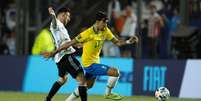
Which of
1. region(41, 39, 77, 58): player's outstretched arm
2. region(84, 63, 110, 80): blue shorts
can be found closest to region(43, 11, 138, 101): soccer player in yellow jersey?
region(84, 63, 110, 80): blue shorts

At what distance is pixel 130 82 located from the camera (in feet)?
68.8

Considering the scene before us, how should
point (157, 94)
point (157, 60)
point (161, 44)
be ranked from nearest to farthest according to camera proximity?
point (157, 94)
point (157, 60)
point (161, 44)

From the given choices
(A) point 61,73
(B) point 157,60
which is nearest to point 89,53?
(A) point 61,73

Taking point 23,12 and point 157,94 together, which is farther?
point 23,12

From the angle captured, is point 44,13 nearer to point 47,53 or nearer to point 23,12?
point 23,12

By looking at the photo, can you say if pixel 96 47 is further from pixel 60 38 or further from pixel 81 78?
pixel 81 78

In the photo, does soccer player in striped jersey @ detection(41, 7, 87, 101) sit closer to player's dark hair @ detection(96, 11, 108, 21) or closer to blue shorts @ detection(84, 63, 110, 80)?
player's dark hair @ detection(96, 11, 108, 21)

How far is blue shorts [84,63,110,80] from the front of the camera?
1641cm

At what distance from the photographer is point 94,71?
16.4 meters

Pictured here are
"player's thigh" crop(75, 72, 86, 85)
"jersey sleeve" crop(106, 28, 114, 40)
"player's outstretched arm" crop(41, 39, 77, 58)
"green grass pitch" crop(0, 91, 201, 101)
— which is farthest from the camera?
"green grass pitch" crop(0, 91, 201, 101)

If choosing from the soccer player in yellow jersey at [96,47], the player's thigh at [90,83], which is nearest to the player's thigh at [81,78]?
the soccer player in yellow jersey at [96,47]

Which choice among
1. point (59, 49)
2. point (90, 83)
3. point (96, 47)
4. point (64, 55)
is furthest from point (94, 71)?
point (59, 49)

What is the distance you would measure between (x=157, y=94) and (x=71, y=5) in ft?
27.0

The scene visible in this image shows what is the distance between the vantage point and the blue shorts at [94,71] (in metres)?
16.4
